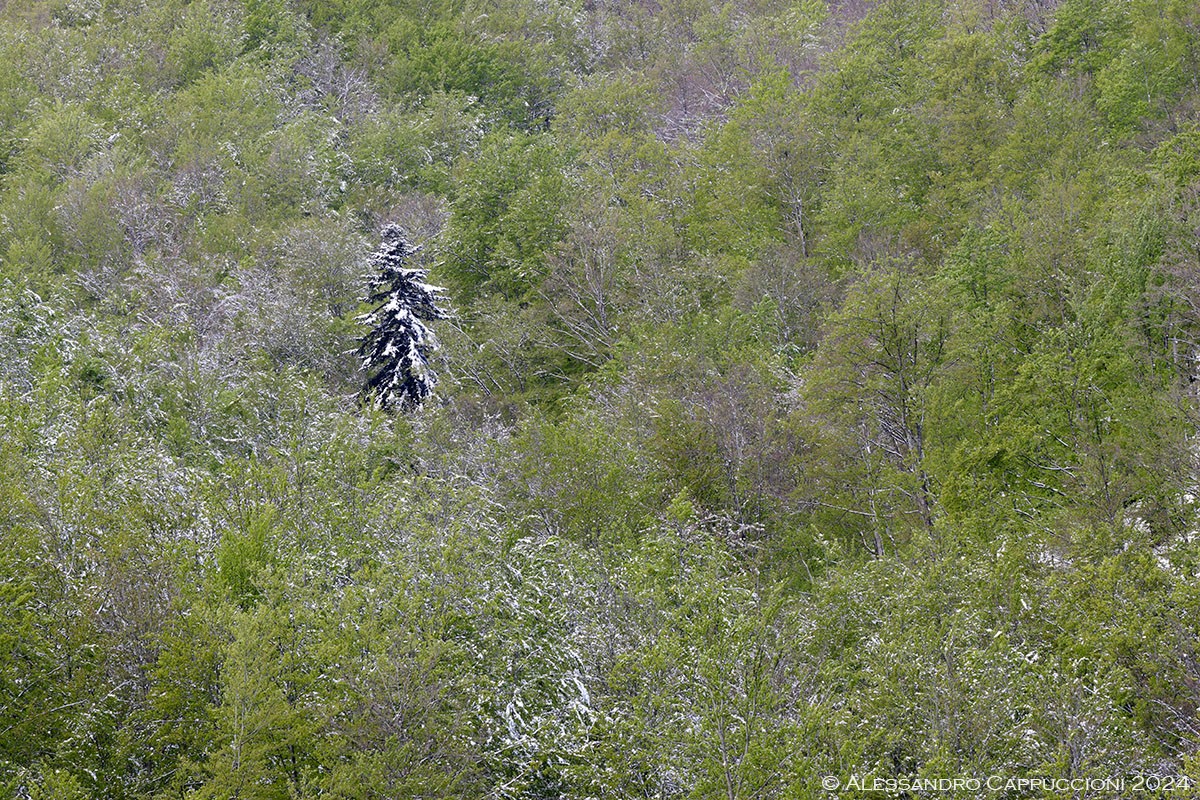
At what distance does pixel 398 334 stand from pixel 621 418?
306 inches

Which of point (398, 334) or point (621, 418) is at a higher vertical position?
point (621, 418)

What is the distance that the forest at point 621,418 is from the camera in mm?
12211

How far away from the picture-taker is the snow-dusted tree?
3039cm

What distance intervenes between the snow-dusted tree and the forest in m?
0.16

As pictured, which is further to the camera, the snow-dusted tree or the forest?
the snow-dusted tree

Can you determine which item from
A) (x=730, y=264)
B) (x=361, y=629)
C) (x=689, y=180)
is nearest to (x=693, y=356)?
(x=730, y=264)

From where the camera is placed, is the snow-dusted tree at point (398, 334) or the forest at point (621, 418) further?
the snow-dusted tree at point (398, 334)

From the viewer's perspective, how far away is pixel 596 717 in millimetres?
12664

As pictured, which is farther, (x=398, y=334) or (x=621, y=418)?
(x=398, y=334)

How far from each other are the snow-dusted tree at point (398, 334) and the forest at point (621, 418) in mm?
162

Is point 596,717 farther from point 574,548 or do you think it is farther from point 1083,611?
point 1083,611

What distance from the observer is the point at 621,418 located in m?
27.2

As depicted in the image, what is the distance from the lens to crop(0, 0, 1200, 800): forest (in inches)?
481

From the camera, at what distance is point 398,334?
31.1m
